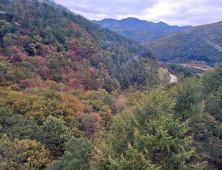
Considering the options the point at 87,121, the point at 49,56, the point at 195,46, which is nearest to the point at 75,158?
the point at 87,121

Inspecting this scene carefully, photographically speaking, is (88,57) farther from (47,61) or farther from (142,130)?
(142,130)

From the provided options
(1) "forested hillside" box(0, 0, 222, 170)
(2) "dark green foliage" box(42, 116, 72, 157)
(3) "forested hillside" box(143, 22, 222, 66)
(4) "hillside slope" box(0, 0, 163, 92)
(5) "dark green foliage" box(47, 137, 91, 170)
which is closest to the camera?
(1) "forested hillside" box(0, 0, 222, 170)

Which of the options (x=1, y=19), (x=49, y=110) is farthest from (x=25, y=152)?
(x=1, y=19)

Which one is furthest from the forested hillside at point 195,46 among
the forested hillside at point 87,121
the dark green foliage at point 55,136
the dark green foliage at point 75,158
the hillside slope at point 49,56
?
the dark green foliage at point 75,158

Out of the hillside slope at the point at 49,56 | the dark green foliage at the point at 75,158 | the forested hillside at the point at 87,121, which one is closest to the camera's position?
the forested hillside at the point at 87,121

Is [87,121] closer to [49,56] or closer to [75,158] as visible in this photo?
[75,158]

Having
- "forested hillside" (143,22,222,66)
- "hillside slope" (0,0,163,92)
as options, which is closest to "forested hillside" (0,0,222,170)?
"hillside slope" (0,0,163,92)

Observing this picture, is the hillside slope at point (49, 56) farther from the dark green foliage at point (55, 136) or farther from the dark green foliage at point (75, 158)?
the dark green foliage at point (75, 158)

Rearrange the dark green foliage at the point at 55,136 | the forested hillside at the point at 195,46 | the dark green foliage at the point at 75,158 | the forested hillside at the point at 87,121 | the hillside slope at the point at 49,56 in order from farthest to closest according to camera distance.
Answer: the forested hillside at the point at 195,46 → the hillside slope at the point at 49,56 → the dark green foliage at the point at 55,136 → the dark green foliage at the point at 75,158 → the forested hillside at the point at 87,121

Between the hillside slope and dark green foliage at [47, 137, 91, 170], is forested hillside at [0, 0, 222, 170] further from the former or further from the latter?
the hillside slope
